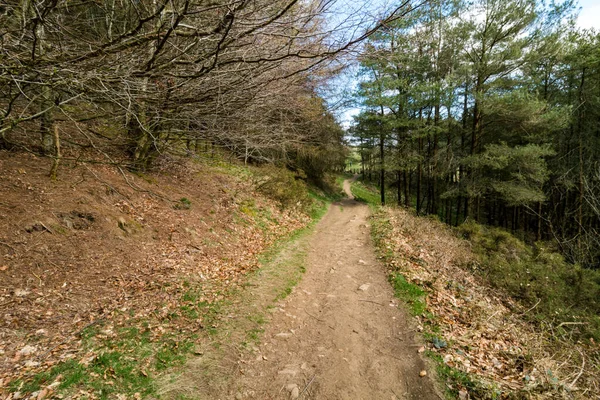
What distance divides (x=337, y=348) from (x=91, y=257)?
4.54 metres

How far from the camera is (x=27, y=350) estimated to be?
305 cm

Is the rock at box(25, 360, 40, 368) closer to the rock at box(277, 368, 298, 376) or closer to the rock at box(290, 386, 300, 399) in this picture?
the rock at box(277, 368, 298, 376)

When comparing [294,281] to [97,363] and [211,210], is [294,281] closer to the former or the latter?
[97,363]

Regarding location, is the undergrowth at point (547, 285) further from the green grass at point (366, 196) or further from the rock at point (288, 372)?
the green grass at point (366, 196)

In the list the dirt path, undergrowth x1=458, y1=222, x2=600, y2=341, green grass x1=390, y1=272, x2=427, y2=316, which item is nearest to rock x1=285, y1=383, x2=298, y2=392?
the dirt path

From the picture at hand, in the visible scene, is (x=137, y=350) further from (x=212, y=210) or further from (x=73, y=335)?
(x=212, y=210)

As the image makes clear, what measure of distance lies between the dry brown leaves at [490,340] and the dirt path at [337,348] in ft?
1.88

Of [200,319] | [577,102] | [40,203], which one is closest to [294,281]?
[200,319]

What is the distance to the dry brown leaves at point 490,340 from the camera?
114 inches

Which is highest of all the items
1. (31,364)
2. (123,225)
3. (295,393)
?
(123,225)

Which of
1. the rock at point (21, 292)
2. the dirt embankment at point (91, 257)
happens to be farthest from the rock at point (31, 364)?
the rock at point (21, 292)

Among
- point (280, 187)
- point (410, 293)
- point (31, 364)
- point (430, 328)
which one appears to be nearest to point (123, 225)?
point (31, 364)

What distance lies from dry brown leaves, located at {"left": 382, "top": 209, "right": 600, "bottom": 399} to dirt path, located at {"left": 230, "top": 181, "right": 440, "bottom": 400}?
0.57m

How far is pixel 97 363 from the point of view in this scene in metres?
2.97
